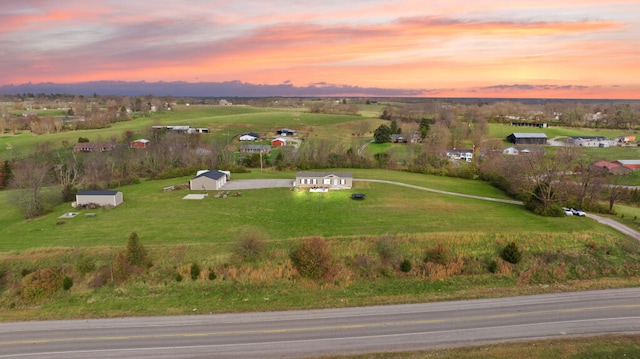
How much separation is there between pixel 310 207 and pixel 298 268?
16.3 meters

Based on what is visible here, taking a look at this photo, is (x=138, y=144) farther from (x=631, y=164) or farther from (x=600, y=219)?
(x=631, y=164)

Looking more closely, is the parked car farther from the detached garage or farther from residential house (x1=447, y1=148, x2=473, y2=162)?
the detached garage

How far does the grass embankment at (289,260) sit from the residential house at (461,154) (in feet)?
153

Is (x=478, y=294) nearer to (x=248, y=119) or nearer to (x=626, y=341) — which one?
(x=626, y=341)

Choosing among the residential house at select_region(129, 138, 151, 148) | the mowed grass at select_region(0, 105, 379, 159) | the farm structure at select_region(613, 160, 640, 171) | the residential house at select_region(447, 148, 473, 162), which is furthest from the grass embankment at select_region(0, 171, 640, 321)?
the mowed grass at select_region(0, 105, 379, 159)

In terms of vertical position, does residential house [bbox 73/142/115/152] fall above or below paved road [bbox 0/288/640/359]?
above

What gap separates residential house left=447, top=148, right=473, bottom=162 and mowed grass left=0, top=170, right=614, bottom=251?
38307mm

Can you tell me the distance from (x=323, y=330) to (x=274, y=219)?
21.6 metres

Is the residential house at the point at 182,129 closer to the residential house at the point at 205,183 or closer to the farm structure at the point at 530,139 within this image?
the residential house at the point at 205,183

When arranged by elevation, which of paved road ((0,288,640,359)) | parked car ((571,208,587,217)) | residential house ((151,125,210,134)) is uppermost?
residential house ((151,125,210,134))

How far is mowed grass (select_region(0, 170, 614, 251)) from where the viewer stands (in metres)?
41.4

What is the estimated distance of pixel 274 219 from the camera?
46.5m

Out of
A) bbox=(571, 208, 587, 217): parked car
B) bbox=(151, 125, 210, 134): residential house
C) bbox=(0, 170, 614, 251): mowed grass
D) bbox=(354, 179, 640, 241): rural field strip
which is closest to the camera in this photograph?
bbox=(0, 170, 614, 251): mowed grass

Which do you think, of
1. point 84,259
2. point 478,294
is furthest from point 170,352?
point 478,294
